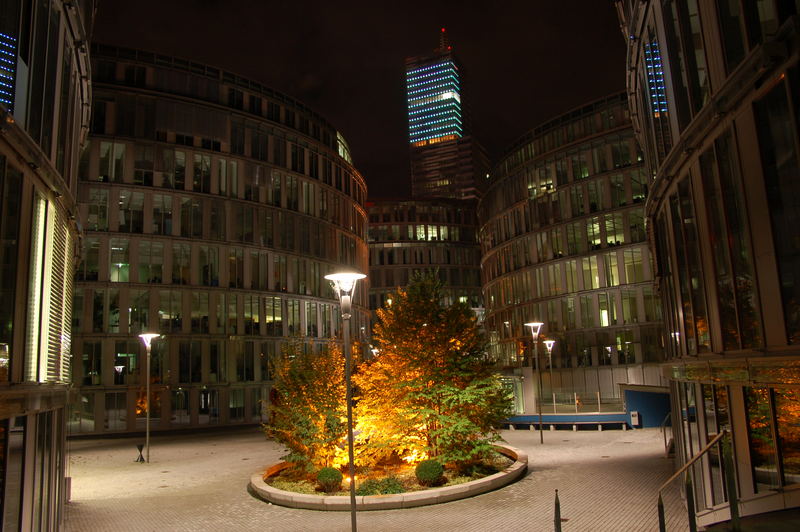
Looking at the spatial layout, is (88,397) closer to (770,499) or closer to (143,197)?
(143,197)

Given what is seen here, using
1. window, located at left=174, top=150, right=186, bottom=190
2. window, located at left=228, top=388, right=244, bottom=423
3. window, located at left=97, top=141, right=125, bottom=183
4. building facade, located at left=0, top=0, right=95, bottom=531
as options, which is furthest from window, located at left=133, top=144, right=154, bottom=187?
building facade, located at left=0, top=0, right=95, bottom=531

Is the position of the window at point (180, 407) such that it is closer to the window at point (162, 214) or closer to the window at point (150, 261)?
the window at point (150, 261)

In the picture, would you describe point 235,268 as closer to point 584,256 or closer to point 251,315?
point 251,315

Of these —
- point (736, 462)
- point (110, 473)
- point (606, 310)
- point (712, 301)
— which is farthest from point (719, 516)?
point (606, 310)

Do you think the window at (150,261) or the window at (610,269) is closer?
the window at (150,261)

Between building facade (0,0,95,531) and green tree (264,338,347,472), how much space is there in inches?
277

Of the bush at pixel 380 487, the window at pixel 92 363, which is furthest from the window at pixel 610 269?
the bush at pixel 380 487

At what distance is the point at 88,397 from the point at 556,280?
4097cm

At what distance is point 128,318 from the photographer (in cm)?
4609

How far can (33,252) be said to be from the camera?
1120cm

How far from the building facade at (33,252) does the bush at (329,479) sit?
6684mm

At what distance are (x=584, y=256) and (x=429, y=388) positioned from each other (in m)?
42.2

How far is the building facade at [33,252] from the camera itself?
9.77m

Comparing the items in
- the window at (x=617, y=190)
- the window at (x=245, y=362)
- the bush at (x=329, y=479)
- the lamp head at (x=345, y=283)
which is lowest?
the bush at (x=329, y=479)
